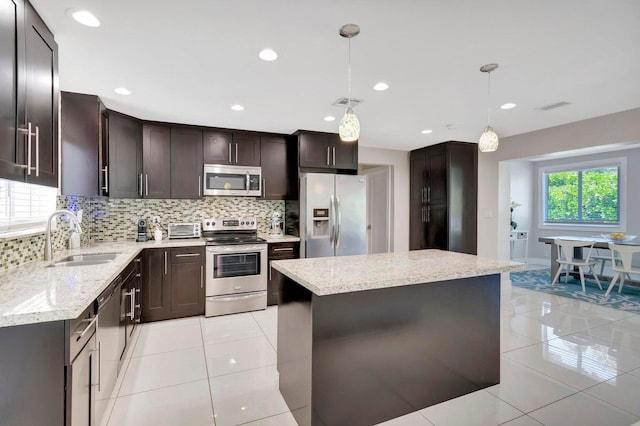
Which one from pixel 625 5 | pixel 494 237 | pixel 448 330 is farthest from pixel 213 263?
pixel 494 237

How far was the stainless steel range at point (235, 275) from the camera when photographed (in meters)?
3.76

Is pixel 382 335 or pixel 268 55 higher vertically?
pixel 268 55

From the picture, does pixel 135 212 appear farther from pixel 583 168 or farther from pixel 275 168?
pixel 583 168

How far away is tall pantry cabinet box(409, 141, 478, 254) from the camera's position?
16.1 ft

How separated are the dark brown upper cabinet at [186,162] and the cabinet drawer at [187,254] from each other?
0.76 metres

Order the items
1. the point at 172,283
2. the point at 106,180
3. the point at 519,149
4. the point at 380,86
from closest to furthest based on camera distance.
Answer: the point at 380,86, the point at 106,180, the point at 172,283, the point at 519,149

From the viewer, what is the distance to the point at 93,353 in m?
1.62

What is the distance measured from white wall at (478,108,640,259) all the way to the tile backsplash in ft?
11.5

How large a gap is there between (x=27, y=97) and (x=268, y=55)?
1437 millimetres

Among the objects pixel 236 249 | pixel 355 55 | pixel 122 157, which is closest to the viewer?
pixel 355 55

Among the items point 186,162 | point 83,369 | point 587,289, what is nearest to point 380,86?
point 186,162

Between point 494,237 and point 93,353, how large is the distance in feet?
18.2

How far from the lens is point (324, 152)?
4438 millimetres

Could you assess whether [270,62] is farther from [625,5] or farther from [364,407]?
[364,407]
